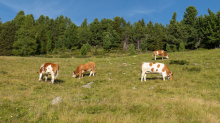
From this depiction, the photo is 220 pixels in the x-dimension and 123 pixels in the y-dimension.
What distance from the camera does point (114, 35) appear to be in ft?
302

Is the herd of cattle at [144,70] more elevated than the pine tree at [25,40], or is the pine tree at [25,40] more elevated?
the pine tree at [25,40]

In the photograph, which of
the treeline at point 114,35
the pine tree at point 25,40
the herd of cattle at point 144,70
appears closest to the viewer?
the herd of cattle at point 144,70

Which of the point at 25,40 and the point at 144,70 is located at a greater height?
the point at 25,40

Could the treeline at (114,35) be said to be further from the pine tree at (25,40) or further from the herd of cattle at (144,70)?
the herd of cattle at (144,70)

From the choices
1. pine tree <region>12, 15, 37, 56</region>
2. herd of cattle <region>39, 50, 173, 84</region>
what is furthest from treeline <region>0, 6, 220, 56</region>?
herd of cattle <region>39, 50, 173, 84</region>

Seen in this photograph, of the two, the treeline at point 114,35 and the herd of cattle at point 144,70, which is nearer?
the herd of cattle at point 144,70

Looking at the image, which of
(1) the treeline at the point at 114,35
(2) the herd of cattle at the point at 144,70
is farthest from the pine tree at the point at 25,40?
(2) the herd of cattle at the point at 144,70

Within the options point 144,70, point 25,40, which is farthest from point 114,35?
point 144,70

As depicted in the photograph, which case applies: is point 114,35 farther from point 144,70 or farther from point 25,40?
point 144,70

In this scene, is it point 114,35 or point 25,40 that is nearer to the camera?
point 25,40

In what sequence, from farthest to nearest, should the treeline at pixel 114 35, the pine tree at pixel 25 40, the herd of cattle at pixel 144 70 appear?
the treeline at pixel 114 35, the pine tree at pixel 25 40, the herd of cattle at pixel 144 70

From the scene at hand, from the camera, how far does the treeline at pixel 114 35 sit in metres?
54.6

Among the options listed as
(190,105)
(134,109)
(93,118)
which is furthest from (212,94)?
(93,118)

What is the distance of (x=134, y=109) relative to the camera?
18.7ft
